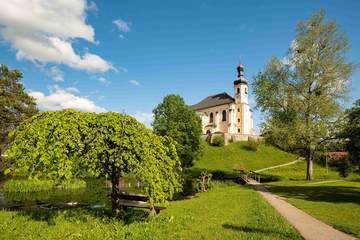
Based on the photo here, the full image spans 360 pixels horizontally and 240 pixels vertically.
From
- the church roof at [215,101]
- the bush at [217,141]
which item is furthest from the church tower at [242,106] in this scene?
the bush at [217,141]

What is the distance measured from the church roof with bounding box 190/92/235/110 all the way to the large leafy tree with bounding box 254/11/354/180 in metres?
51.0

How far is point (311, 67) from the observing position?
29.1m

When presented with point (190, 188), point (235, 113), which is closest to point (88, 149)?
point (190, 188)

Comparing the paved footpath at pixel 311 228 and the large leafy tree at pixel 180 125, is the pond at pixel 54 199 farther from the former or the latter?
the large leafy tree at pixel 180 125

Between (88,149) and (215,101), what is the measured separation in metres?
79.0

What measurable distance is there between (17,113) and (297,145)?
31.0 meters

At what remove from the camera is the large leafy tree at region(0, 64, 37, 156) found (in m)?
32.2

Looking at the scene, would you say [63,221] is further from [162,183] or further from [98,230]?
[162,183]

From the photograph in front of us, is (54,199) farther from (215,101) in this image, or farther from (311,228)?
(215,101)

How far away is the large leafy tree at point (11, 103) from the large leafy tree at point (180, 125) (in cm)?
1843

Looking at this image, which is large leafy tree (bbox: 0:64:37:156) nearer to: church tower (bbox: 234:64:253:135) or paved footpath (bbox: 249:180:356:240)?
paved footpath (bbox: 249:180:356:240)

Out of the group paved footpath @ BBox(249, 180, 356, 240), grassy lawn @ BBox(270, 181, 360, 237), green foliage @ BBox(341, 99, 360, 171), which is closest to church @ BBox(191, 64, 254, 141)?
grassy lawn @ BBox(270, 181, 360, 237)

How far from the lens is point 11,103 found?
32281 millimetres

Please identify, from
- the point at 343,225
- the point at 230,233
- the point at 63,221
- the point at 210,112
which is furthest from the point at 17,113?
the point at 210,112
